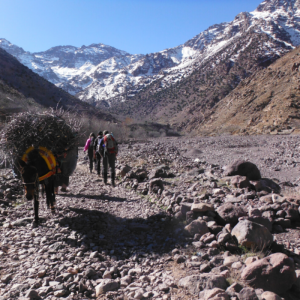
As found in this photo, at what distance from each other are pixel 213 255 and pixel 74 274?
2008mm

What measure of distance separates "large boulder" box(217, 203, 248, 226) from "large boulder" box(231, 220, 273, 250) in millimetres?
649

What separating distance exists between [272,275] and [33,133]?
194 inches

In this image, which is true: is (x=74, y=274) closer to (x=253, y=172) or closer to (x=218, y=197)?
(x=218, y=197)

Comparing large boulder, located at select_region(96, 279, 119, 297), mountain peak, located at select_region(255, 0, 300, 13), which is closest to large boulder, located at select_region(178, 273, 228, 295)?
large boulder, located at select_region(96, 279, 119, 297)

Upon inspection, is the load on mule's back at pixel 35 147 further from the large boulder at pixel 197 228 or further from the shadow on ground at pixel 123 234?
the large boulder at pixel 197 228

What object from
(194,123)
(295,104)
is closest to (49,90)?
(194,123)

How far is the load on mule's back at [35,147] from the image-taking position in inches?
197

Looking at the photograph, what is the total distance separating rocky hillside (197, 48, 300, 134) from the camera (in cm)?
3684

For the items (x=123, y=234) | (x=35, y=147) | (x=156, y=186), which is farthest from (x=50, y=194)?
(x=156, y=186)

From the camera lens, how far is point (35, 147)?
5262mm

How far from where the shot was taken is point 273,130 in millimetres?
33656

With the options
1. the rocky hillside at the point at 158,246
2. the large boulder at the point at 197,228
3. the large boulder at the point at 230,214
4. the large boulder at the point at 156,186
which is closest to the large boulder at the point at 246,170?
the rocky hillside at the point at 158,246

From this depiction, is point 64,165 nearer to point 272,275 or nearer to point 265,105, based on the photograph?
point 272,275

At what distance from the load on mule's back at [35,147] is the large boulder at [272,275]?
400 centimetres
